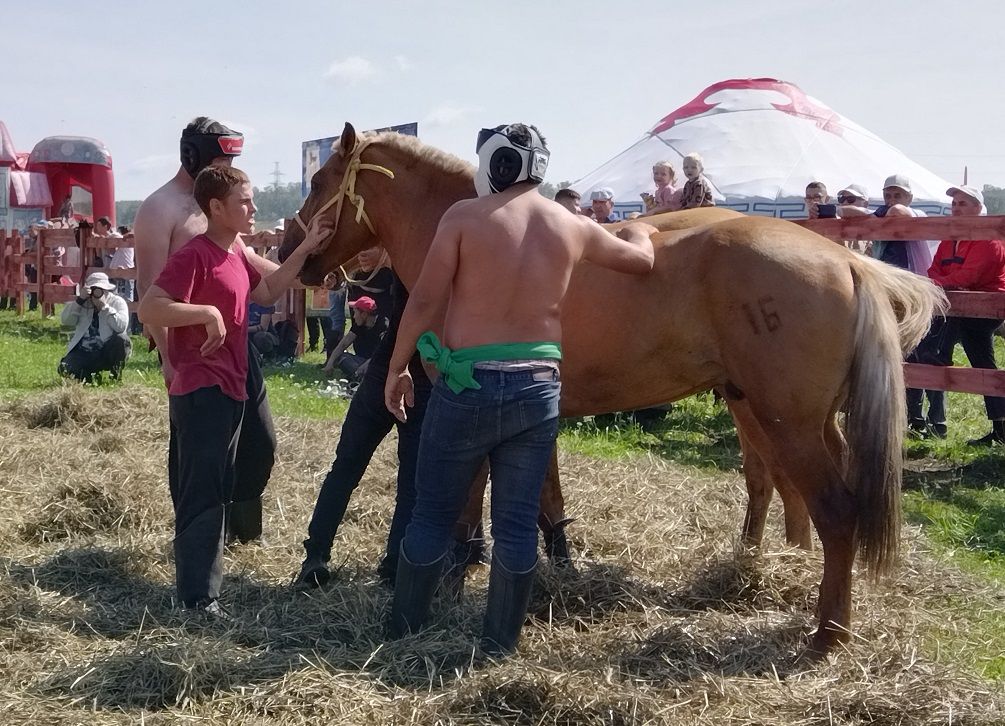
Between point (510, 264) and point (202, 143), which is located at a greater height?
point (202, 143)

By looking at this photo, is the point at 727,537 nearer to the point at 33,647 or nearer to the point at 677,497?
the point at 677,497

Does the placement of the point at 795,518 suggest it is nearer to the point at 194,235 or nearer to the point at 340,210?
the point at 340,210

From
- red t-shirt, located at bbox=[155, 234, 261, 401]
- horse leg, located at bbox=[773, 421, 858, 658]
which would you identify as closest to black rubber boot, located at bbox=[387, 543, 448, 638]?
red t-shirt, located at bbox=[155, 234, 261, 401]

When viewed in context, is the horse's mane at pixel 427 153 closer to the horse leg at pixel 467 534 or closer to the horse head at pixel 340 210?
the horse head at pixel 340 210

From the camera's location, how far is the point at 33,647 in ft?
13.1

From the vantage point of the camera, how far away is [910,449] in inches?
325

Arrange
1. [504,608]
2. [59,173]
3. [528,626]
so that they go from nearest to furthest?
[504,608]
[528,626]
[59,173]

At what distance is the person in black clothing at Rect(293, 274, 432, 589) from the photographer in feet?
15.6

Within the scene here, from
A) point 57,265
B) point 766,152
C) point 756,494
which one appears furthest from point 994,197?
point 756,494

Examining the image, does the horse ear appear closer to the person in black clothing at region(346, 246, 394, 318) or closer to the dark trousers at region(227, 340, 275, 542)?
the person in black clothing at region(346, 246, 394, 318)

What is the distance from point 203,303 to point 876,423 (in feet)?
9.14

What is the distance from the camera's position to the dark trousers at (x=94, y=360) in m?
10.9

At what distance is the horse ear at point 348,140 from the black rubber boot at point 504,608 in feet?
7.22

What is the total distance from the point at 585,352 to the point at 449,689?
1.65 m
